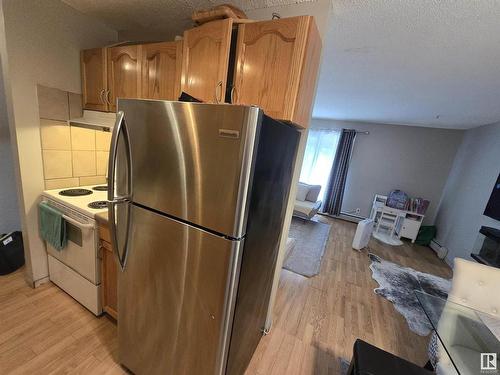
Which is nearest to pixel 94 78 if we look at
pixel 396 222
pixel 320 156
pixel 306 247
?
pixel 306 247

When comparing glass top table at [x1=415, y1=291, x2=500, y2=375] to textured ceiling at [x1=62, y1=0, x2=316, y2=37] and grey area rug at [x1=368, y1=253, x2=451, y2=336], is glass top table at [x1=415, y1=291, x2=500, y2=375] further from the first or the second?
textured ceiling at [x1=62, y1=0, x2=316, y2=37]

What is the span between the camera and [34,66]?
1654 millimetres

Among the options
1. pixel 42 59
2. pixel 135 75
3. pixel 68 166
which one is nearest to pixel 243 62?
pixel 135 75

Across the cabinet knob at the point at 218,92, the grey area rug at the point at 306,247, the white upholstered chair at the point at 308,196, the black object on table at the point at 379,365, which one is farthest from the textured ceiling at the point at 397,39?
the white upholstered chair at the point at 308,196

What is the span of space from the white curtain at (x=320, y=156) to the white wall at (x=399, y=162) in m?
0.30

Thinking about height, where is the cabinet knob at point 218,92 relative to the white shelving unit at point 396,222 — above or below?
above

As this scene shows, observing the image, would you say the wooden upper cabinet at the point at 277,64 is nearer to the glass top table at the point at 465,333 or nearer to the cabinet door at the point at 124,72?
the cabinet door at the point at 124,72

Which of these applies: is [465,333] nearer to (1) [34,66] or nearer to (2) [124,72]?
(2) [124,72]

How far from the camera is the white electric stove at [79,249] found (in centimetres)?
158

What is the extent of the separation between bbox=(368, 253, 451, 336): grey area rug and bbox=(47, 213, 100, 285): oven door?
2.95m

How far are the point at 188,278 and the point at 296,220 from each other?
425 cm

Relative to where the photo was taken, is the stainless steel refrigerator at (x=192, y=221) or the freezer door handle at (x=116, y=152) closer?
the stainless steel refrigerator at (x=192, y=221)

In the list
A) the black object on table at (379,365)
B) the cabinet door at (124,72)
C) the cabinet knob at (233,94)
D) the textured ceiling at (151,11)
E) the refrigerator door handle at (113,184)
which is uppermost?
the textured ceiling at (151,11)

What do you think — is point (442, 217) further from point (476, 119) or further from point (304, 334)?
point (304, 334)
